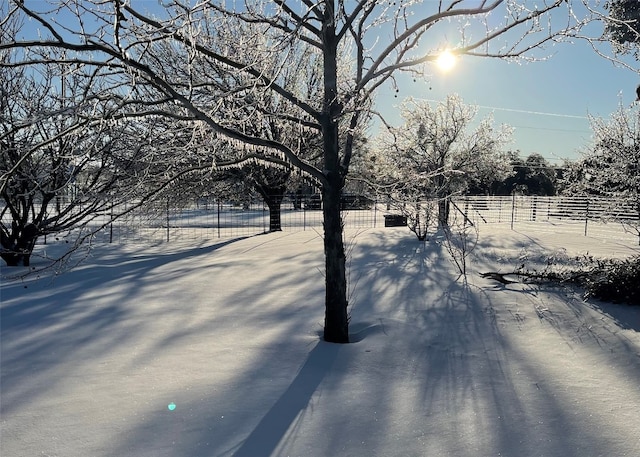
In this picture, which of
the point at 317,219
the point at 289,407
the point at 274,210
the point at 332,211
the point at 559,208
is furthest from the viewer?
the point at 317,219

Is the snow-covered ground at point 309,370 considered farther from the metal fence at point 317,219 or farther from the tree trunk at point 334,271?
the metal fence at point 317,219

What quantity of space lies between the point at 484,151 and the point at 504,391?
63.4 ft

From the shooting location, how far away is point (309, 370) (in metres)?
4.61

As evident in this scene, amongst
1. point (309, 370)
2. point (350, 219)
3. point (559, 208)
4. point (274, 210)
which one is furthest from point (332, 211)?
point (559, 208)

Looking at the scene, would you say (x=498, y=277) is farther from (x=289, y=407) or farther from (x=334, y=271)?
(x=289, y=407)

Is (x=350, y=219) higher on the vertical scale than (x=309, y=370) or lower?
higher

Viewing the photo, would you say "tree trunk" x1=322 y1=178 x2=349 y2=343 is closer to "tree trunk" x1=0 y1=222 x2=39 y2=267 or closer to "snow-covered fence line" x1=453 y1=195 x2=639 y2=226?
"snow-covered fence line" x1=453 y1=195 x2=639 y2=226

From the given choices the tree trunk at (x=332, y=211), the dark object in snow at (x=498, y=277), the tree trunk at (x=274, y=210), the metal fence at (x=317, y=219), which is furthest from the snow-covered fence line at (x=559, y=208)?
the tree trunk at (x=332, y=211)

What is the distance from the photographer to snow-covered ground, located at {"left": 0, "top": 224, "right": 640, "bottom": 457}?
3.25m

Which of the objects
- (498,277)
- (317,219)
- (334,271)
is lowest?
(498,277)

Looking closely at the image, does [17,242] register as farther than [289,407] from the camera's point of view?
Yes

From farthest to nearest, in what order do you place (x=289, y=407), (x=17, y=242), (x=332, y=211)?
(x=17, y=242), (x=332, y=211), (x=289, y=407)

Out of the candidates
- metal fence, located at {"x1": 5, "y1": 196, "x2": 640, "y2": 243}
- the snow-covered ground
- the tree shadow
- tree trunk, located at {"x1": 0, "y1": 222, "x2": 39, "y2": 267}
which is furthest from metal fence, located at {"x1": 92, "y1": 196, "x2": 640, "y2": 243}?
the tree shadow

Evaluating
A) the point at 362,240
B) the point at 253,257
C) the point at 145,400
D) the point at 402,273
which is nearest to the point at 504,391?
the point at 145,400
